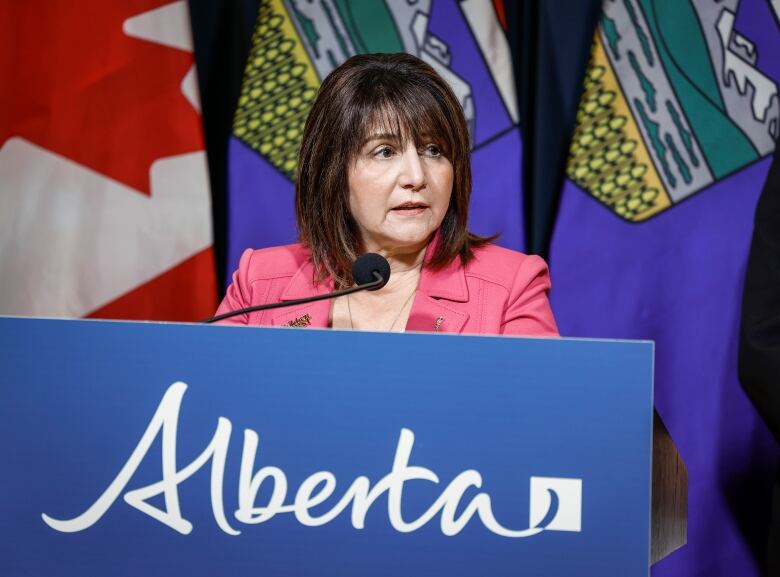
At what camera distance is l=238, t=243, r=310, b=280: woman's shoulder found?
5.34 feet

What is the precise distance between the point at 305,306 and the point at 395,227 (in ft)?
0.64

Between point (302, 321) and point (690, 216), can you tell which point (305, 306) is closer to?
point (302, 321)

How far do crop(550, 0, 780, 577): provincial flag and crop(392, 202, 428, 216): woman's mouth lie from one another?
804 mm

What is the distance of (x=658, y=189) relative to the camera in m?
2.19

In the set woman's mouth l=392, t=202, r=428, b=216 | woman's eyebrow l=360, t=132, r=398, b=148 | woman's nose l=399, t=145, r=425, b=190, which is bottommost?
woman's mouth l=392, t=202, r=428, b=216

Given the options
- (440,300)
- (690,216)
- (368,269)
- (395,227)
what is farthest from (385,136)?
(690,216)

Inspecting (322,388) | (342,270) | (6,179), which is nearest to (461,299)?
(342,270)

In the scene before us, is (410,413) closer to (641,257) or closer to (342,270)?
(342,270)

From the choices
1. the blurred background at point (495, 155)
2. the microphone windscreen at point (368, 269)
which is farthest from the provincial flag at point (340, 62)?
the microphone windscreen at point (368, 269)

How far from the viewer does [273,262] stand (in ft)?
5.42

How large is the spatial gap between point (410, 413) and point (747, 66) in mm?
1656

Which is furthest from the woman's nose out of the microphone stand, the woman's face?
the microphone stand

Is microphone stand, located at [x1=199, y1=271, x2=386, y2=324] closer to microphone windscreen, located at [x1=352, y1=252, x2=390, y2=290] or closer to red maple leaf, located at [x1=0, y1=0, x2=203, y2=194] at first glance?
microphone windscreen, located at [x1=352, y1=252, x2=390, y2=290]

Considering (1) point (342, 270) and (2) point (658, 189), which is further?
(2) point (658, 189)
